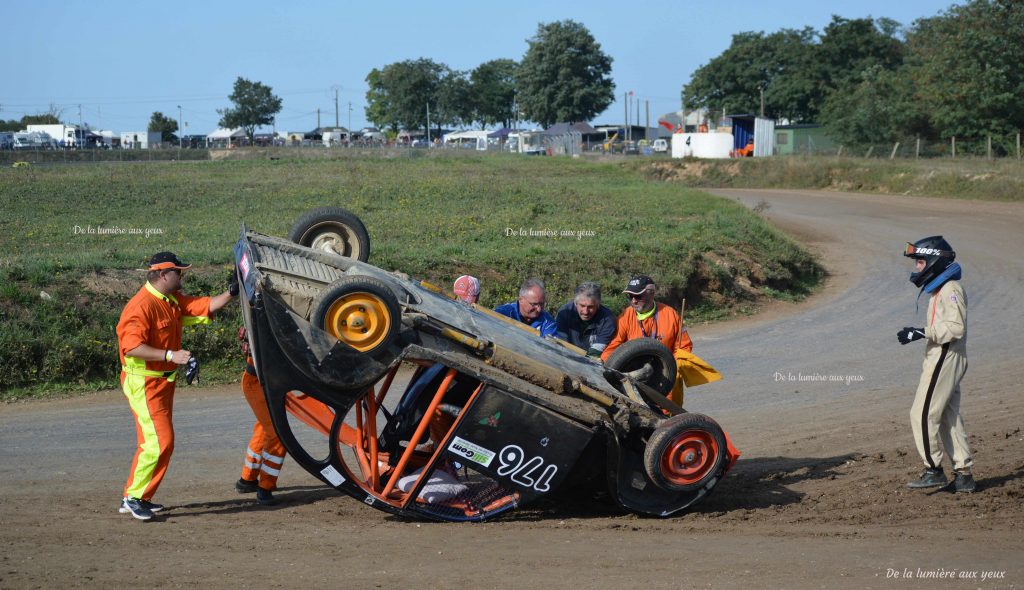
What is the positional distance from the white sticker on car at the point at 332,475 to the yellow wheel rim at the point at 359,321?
886 millimetres

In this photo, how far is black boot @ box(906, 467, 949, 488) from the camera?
25.2ft

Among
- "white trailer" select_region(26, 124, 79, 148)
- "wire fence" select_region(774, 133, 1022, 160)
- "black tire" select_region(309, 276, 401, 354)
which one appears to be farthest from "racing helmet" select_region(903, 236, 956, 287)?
"white trailer" select_region(26, 124, 79, 148)

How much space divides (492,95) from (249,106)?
31730 mm

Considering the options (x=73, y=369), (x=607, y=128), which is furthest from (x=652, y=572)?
(x=607, y=128)

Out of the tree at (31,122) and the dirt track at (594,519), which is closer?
the dirt track at (594,519)

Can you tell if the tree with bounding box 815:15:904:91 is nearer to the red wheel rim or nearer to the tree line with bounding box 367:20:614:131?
the tree line with bounding box 367:20:614:131

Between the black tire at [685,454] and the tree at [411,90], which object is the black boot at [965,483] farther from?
the tree at [411,90]

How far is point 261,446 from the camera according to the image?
784 cm

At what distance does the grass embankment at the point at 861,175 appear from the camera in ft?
123

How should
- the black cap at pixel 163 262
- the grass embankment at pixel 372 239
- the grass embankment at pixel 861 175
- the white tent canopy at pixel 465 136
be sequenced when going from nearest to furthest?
the black cap at pixel 163 262 → the grass embankment at pixel 372 239 → the grass embankment at pixel 861 175 → the white tent canopy at pixel 465 136

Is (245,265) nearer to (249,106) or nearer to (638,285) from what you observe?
(638,285)

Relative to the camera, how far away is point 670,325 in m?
8.40

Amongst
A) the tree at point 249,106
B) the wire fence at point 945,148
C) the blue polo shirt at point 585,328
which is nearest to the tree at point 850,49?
the wire fence at point 945,148

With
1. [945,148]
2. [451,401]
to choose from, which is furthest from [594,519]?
[945,148]
